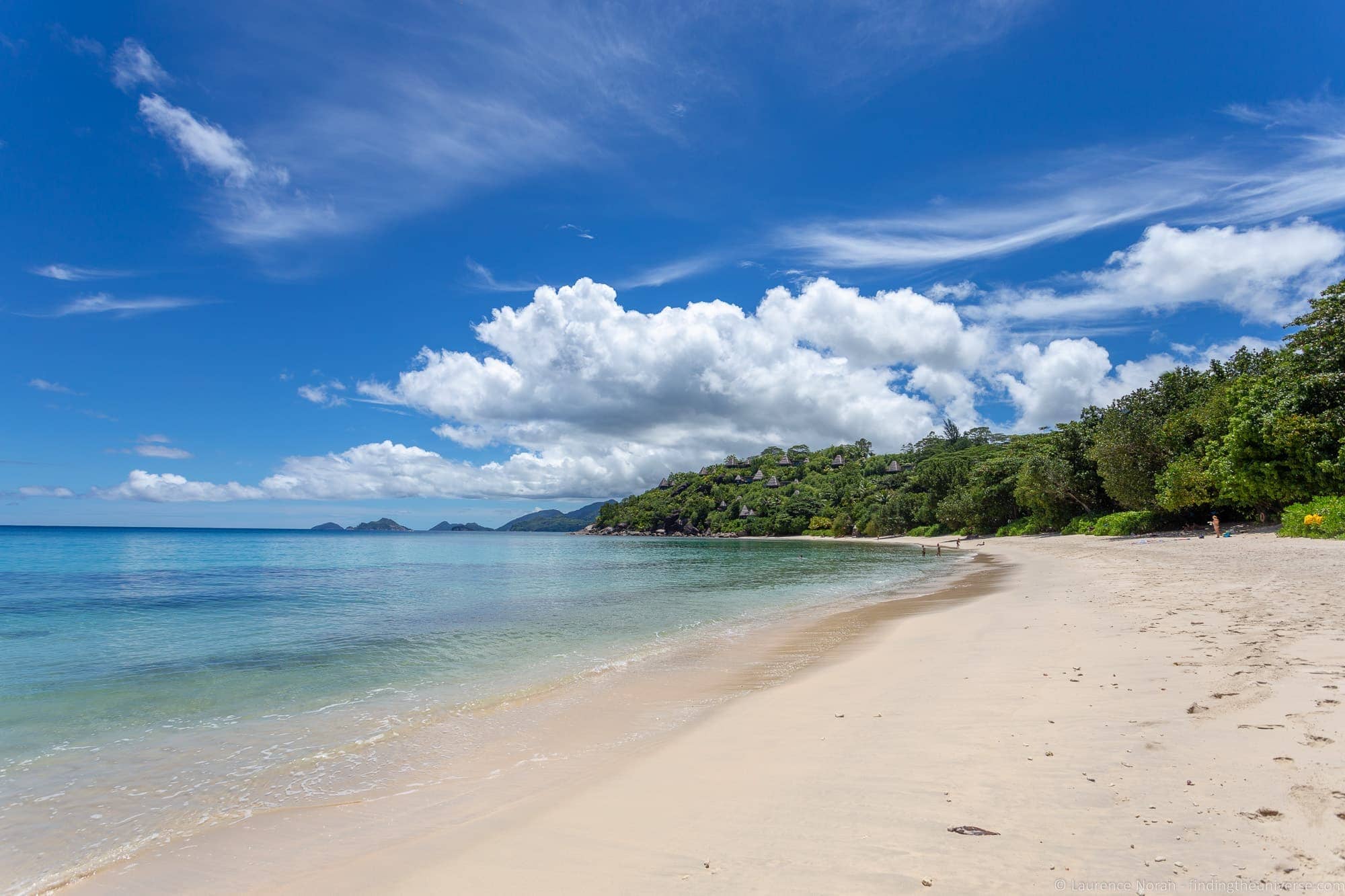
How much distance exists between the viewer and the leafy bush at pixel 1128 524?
42344 millimetres

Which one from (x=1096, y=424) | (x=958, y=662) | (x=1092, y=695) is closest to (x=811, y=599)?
(x=958, y=662)

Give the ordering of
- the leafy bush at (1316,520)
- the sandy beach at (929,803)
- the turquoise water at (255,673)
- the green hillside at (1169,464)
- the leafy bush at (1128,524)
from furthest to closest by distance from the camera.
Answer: the leafy bush at (1128,524)
the green hillside at (1169,464)
the leafy bush at (1316,520)
the turquoise water at (255,673)
the sandy beach at (929,803)

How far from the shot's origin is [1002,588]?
67.3 feet

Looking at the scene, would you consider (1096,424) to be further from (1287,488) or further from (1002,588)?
(1002,588)

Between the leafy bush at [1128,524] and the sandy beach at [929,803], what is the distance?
41.0 m

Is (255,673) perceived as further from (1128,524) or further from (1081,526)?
(1081,526)

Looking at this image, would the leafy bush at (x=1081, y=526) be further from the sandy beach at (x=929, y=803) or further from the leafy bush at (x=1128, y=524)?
the sandy beach at (x=929, y=803)

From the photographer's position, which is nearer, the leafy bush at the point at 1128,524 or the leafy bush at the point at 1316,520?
the leafy bush at the point at 1316,520

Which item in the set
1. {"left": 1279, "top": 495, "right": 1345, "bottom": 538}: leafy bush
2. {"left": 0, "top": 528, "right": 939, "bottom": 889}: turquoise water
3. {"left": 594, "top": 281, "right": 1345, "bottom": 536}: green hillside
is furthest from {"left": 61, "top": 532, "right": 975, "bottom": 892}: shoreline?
{"left": 594, "top": 281, "right": 1345, "bottom": 536}: green hillside

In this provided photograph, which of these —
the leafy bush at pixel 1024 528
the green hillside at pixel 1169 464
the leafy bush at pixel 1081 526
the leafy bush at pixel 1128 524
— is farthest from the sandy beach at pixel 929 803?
the leafy bush at pixel 1024 528

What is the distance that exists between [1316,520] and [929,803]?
3226cm

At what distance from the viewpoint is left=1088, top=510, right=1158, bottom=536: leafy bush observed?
42344 mm

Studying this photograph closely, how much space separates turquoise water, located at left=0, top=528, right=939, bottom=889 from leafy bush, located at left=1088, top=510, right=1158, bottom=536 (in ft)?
83.4

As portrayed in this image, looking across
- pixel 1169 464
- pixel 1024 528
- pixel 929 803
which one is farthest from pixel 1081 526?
pixel 929 803
